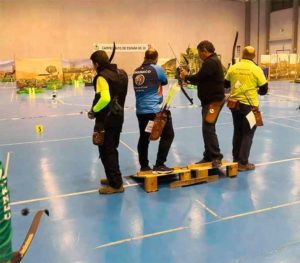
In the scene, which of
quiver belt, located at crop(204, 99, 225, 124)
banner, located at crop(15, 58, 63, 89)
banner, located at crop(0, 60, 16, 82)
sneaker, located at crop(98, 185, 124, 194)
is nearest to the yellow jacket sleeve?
sneaker, located at crop(98, 185, 124, 194)

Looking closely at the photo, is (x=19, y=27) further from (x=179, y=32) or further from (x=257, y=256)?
(x=257, y=256)

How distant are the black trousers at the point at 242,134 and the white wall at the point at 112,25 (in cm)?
2440

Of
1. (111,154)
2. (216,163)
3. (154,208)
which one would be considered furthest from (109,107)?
(216,163)

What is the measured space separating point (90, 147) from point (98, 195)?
2.47 m

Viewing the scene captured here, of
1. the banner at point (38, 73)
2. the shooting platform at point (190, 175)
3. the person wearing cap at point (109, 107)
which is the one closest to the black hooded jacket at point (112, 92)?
the person wearing cap at point (109, 107)

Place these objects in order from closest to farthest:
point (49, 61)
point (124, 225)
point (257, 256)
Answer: point (257, 256) → point (124, 225) → point (49, 61)

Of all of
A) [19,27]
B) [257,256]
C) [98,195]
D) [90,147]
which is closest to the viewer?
[257,256]

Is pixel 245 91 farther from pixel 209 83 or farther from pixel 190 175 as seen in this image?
pixel 190 175

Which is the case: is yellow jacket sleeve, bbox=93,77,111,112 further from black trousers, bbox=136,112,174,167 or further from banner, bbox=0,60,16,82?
banner, bbox=0,60,16,82

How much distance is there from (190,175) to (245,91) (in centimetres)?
143

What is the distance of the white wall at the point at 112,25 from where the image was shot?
1048 inches

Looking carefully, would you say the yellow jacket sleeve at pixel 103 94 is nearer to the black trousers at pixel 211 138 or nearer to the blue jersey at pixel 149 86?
the blue jersey at pixel 149 86

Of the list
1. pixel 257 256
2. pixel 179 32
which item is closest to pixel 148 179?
pixel 257 256

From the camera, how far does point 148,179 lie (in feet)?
15.2
